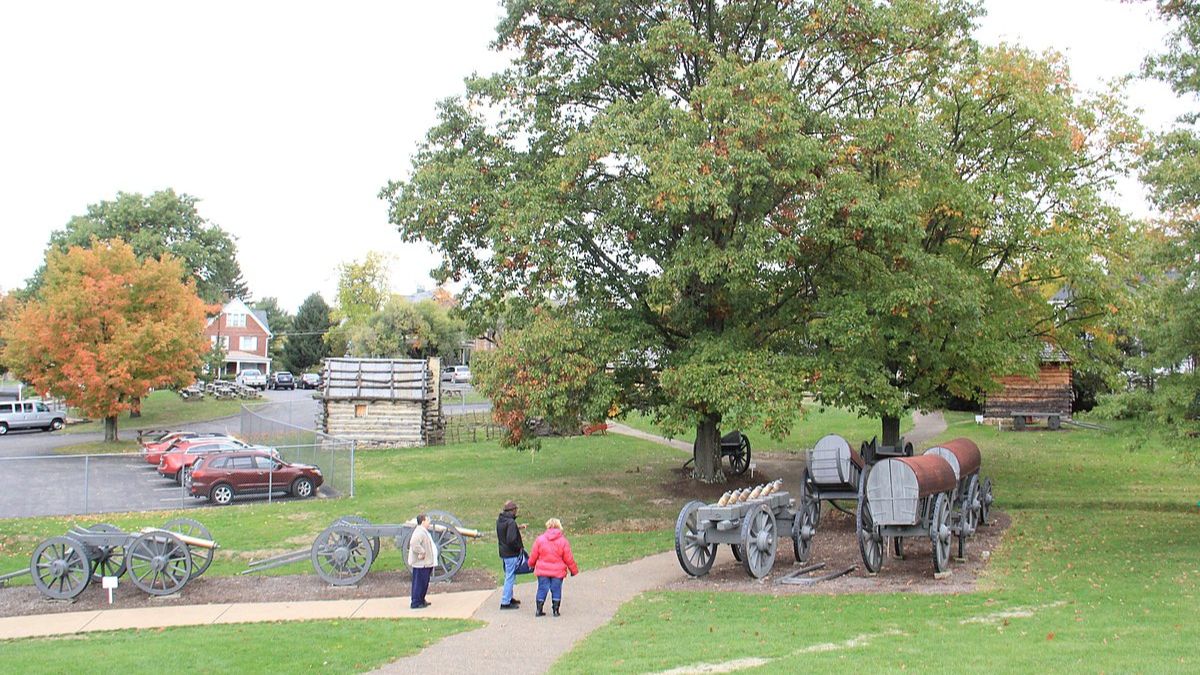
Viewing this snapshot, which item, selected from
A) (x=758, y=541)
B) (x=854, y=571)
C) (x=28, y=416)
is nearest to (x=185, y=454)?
(x=758, y=541)

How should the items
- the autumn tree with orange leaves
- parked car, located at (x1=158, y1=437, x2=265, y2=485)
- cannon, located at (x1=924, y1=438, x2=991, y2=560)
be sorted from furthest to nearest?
the autumn tree with orange leaves < parked car, located at (x1=158, y1=437, x2=265, y2=485) < cannon, located at (x1=924, y1=438, x2=991, y2=560)

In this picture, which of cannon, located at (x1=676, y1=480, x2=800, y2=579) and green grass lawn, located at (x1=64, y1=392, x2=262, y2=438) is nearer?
cannon, located at (x1=676, y1=480, x2=800, y2=579)

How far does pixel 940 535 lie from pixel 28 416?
50396 mm

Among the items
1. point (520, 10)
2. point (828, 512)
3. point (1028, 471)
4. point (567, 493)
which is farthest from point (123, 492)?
point (1028, 471)

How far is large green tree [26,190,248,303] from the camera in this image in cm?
6825

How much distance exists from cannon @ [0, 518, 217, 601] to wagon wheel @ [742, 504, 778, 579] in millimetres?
8746

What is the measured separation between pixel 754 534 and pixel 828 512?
8.59 m

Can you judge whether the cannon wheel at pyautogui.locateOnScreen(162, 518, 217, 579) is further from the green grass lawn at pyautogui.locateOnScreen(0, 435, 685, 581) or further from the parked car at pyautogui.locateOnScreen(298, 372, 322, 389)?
the parked car at pyautogui.locateOnScreen(298, 372, 322, 389)

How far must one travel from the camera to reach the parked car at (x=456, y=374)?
78.9 meters

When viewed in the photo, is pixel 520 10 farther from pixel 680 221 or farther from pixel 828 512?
pixel 828 512

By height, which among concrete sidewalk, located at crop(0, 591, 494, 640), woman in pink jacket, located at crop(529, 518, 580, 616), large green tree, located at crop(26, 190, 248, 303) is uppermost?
large green tree, located at crop(26, 190, 248, 303)

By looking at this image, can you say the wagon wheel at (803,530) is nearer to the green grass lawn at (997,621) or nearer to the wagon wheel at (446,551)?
the green grass lawn at (997,621)

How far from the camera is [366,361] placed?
43656 mm

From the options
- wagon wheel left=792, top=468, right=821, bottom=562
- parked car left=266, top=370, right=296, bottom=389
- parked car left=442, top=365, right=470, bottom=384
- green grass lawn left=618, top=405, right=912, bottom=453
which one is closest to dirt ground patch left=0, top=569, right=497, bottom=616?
wagon wheel left=792, top=468, right=821, bottom=562
